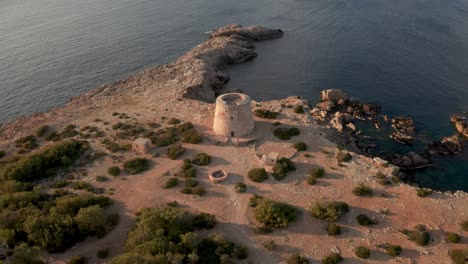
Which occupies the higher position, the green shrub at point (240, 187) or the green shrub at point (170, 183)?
the green shrub at point (170, 183)

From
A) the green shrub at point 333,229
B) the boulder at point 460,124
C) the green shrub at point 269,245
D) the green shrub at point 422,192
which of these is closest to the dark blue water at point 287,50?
the boulder at point 460,124

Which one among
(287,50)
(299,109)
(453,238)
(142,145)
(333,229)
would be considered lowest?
(453,238)

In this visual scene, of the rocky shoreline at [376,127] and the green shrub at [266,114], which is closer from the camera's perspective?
the rocky shoreline at [376,127]

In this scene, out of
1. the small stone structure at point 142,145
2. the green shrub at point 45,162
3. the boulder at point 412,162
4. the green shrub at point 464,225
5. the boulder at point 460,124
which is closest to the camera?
the green shrub at point 464,225

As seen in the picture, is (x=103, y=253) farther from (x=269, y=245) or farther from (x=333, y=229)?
(x=333, y=229)

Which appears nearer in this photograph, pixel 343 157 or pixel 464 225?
pixel 464 225

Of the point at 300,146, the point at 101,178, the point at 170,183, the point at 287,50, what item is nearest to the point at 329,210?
the point at 300,146

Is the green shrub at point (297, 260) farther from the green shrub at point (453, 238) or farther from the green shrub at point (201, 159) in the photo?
the green shrub at point (201, 159)
